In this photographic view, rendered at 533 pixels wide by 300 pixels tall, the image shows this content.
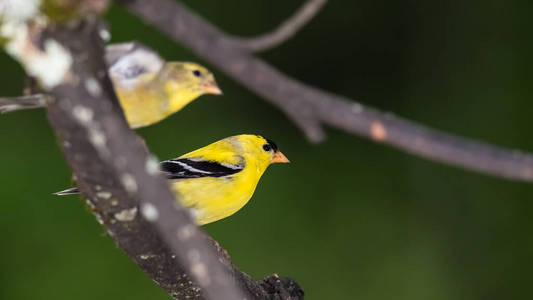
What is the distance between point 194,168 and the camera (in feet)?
6.21

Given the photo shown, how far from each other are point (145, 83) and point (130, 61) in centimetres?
6

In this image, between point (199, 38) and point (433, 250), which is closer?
point (199, 38)

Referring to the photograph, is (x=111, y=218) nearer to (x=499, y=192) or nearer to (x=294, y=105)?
(x=294, y=105)

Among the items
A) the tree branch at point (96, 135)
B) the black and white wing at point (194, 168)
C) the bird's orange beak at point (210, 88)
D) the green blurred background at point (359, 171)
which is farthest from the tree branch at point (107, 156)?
the green blurred background at point (359, 171)

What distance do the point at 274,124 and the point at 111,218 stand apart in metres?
2.85

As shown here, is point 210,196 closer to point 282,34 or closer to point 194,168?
point 194,168

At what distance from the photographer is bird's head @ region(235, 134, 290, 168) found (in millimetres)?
2123

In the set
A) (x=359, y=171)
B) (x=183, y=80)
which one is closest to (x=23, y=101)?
(x=183, y=80)

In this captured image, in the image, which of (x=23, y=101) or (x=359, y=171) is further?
(x=359, y=171)

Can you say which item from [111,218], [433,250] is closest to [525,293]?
[433,250]

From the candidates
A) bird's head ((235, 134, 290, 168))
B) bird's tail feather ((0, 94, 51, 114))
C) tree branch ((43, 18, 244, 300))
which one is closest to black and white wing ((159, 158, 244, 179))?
bird's head ((235, 134, 290, 168))

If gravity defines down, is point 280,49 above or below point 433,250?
above

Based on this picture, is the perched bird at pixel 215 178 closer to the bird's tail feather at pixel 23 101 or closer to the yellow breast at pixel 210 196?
the yellow breast at pixel 210 196

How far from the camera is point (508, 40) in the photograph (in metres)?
4.14
